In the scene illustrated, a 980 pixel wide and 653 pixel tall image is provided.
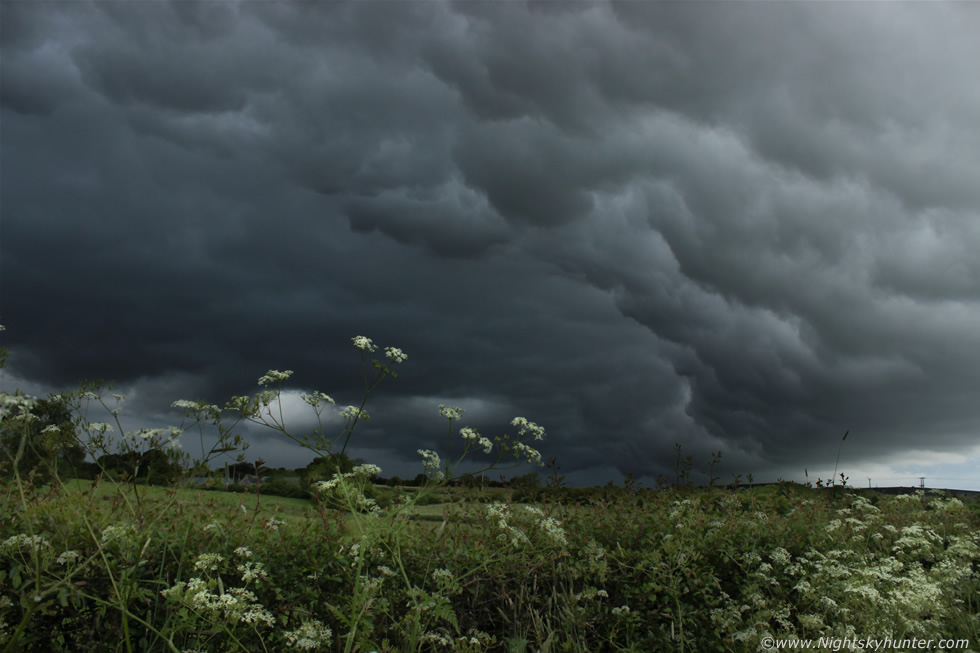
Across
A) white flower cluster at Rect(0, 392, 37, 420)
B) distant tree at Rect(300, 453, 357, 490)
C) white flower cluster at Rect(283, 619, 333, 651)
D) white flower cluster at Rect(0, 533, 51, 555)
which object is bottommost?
white flower cluster at Rect(283, 619, 333, 651)

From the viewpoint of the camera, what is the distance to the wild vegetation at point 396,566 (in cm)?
442

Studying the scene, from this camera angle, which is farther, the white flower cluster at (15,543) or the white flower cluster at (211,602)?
the white flower cluster at (15,543)

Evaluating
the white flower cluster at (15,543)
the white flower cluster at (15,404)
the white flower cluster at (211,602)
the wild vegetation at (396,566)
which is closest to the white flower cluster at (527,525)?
the wild vegetation at (396,566)


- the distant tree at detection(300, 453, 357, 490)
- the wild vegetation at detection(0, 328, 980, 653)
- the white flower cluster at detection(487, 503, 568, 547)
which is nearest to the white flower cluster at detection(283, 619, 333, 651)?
the wild vegetation at detection(0, 328, 980, 653)

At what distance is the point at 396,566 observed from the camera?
518 centimetres

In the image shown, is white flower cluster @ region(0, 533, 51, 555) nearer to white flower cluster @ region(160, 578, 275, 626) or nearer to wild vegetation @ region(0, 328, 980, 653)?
wild vegetation @ region(0, 328, 980, 653)

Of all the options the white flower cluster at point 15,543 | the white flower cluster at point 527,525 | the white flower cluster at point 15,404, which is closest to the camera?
the white flower cluster at point 15,404

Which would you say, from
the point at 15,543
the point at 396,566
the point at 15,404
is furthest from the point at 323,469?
the point at 15,404

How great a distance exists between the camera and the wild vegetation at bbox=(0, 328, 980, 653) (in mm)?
4418

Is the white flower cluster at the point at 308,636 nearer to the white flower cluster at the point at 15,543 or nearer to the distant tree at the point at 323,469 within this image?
the distant tree at the point at 323,469

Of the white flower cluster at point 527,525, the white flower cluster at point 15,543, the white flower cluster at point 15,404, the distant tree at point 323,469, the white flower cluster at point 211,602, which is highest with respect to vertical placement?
the white flower cluster at point 15,404

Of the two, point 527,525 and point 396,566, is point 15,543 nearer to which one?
point 396,566

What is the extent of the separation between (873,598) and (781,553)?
3.57ft

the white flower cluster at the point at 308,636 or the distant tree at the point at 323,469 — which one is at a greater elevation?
the distant tree at the point at 323,469
